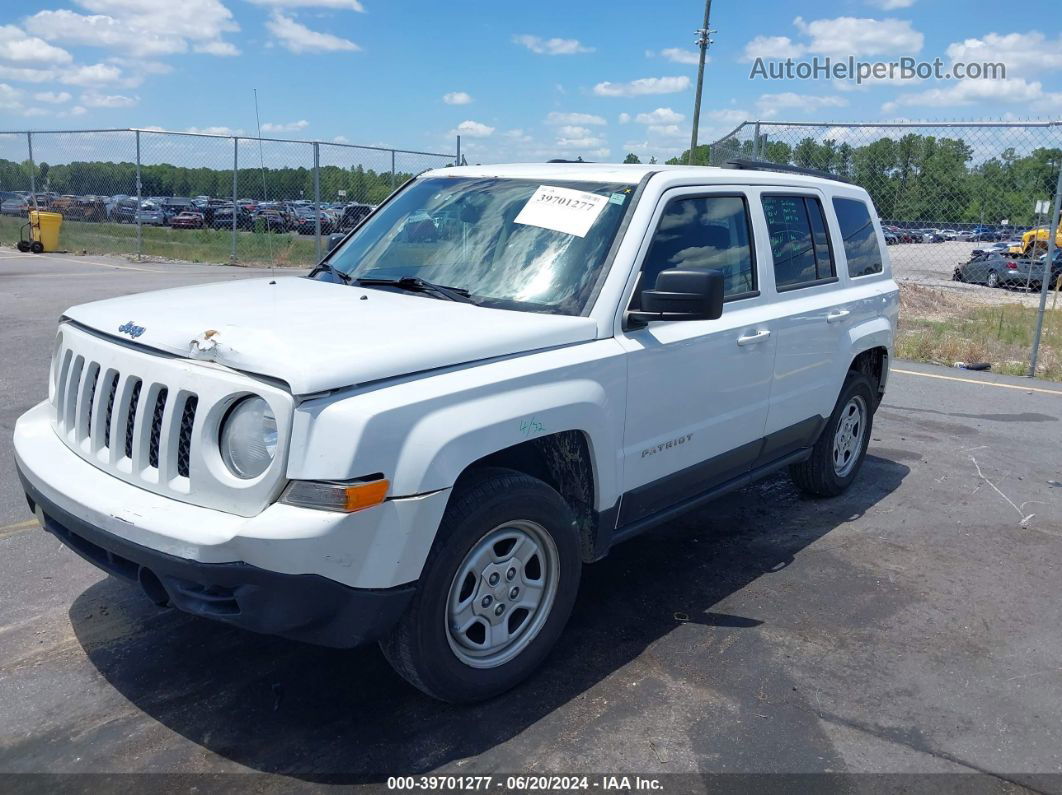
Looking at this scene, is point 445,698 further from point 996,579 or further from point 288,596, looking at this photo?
point 996,579

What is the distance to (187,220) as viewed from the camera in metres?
21.0

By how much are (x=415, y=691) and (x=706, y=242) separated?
242cm

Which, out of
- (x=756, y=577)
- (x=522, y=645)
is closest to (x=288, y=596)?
(x=522, y=645)

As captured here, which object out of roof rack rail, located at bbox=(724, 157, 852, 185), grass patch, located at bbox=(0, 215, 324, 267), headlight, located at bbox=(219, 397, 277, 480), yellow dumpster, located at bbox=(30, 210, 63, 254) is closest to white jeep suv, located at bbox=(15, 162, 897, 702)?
→ headlight, located at bbox=(219, 397, 277, 480)

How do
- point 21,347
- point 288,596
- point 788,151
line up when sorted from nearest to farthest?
point 288,596
point 21,347
point 788,151

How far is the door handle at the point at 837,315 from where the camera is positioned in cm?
521

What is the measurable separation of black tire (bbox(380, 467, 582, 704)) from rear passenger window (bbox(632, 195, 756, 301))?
40.4 inches

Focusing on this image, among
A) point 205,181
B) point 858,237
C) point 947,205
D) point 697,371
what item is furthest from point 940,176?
point 205,181

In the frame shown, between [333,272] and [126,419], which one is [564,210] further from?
[126,419]

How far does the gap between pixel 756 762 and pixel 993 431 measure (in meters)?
5.76

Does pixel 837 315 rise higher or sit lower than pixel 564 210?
lower

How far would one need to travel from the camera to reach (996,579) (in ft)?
15.7

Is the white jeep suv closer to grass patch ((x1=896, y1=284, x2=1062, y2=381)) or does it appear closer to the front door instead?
the front door

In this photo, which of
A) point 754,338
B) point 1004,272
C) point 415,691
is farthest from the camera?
point 1004,272
